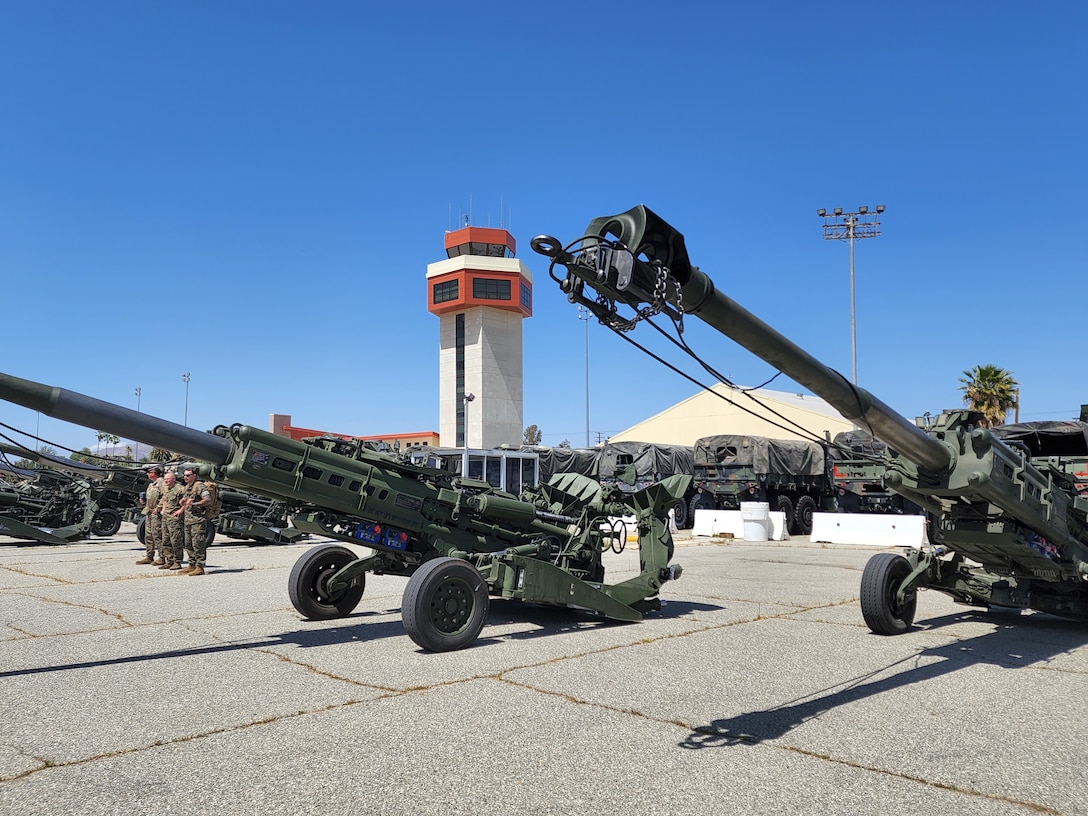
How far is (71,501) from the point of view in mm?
20797

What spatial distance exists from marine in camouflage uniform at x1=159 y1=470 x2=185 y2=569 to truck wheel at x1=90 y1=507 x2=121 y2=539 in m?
8.62

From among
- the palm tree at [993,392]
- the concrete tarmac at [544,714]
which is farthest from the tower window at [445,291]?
the concrete tarmac at [544,714]

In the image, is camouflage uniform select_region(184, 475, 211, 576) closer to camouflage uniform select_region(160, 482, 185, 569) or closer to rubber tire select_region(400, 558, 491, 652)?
camouflage uniform select_region(160, 482, 185, 569)

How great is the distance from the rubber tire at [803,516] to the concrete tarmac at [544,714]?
1557 centimetres

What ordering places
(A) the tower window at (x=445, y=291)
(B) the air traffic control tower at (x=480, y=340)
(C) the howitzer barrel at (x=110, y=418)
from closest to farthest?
(C) the howitzer barrel at (x=110, y=418)
(B) the air traffic control tower at (x=480, y=340)
(A) the tower window at (x=445, y=291)

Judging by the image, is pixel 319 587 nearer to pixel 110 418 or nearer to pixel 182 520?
pixel 110 418

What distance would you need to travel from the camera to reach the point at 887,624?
8250 millimetres

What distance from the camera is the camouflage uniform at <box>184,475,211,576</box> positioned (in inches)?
551

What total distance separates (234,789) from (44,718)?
2.09 metres

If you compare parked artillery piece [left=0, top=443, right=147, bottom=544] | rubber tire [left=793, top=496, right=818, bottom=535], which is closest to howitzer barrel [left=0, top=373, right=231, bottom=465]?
parked artillery piece [left=0, top=443, right=147, bottom=544]

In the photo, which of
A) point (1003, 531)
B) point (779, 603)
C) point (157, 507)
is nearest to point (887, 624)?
point (1003, 531)

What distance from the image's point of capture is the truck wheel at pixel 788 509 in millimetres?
25078

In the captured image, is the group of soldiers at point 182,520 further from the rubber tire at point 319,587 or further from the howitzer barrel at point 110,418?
the howitzer barrel at point 110,418

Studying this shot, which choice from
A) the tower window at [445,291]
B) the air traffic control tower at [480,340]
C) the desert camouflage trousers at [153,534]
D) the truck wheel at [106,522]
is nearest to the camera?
the desert camouflage trousers at [153,534]
